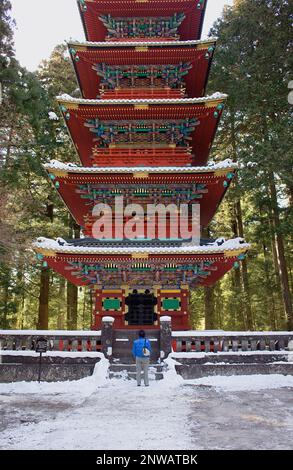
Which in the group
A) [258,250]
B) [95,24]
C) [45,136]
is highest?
[95,24]

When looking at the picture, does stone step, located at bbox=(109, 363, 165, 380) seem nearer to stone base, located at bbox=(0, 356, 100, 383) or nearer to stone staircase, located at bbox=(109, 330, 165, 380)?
stone staircase, located at bbox=(109, 330, 165, 380)

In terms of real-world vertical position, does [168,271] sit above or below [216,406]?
above

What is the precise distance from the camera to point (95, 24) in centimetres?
2041

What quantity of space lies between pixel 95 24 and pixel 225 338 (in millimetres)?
17661

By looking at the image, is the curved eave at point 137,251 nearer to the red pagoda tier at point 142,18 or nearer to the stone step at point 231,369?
the stone step at point 231,369

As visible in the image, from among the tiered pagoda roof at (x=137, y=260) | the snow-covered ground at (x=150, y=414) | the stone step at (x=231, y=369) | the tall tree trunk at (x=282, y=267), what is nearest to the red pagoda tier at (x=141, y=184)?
the tiered pagoda roof at (x=137, y=260)

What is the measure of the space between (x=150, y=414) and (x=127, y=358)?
5.78 m

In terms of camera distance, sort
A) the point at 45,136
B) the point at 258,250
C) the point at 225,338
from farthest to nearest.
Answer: the point at 258,250 < the point at 45,136 < the point at 225,338

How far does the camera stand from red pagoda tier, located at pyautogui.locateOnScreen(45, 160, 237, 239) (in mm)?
16078

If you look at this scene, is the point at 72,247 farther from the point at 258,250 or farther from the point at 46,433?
Answer: the point at 258,250

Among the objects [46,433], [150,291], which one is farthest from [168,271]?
[46,433]

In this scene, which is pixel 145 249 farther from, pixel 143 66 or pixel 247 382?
pixel 143 66

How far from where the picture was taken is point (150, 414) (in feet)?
25.3

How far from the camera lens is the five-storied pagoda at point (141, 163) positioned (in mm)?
15789
